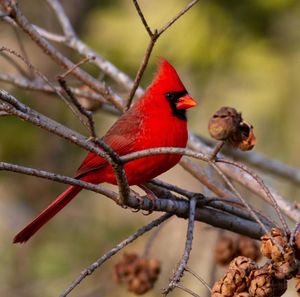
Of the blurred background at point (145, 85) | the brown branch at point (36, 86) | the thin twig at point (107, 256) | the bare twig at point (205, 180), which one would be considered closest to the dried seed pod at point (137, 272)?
the bare twig at point (205, 180)

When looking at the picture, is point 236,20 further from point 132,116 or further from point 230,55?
point 132,116

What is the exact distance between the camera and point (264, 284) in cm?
171

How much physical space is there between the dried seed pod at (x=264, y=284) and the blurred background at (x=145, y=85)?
90.6 inches

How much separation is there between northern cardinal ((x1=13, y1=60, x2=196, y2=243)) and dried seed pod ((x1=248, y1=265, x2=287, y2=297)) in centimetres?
108

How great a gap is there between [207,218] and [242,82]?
7.63 feet

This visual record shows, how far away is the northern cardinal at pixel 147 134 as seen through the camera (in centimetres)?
285

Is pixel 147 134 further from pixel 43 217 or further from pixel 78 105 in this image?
pixel 78 105

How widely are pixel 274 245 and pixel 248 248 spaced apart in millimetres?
1199

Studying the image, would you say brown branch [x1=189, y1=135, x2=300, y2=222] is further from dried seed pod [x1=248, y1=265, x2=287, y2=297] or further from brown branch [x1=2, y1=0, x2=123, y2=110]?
dried seed pod [x1=248, y1=265, x2=287, y2=297]

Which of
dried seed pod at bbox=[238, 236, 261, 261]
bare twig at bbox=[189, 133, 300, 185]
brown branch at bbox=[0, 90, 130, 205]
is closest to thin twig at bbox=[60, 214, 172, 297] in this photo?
brown branch at bbox=[0, 90, 130, 205]

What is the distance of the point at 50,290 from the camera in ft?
14.7

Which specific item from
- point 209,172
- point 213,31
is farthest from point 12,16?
point 213,31

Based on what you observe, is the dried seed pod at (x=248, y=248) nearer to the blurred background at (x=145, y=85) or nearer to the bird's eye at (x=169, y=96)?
the bird's eye at (x=169, y=96)

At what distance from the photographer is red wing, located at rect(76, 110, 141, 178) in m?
3.03
